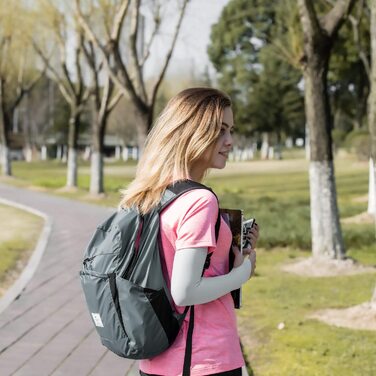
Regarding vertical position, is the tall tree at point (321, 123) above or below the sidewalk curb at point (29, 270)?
above

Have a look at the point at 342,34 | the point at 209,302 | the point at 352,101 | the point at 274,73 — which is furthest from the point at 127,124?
the point at 209,302

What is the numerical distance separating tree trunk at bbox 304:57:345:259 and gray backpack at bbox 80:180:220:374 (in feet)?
24.0

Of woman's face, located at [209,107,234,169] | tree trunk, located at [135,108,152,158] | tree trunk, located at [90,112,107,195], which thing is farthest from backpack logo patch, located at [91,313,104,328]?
tree trunk, located at [90,112,107,195]

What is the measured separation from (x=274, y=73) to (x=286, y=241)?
148 ft

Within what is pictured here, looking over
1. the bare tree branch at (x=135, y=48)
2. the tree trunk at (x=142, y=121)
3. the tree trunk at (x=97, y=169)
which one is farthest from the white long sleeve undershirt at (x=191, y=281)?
the tree trunk at (x=97, y=169)

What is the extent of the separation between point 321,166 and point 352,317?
131 inches

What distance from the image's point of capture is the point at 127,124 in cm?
7662

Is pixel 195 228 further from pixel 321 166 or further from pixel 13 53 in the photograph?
pixel 13 53

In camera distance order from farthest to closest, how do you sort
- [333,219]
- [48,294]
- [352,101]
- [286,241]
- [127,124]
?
[127,124]
[352,101]
[286,241]
[333,219]
[48,294]

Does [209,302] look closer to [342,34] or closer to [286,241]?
[286,241]

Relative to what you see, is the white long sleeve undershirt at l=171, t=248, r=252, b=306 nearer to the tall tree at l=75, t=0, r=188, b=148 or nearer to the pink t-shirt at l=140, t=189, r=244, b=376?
the pink t-shirt at l=140, t=189, r=244, b=376

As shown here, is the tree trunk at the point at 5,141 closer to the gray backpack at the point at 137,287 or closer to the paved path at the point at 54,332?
the paved path at the point at 54,332

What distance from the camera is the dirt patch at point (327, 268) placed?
362 inches

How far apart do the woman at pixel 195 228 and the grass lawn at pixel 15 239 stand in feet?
19.4
